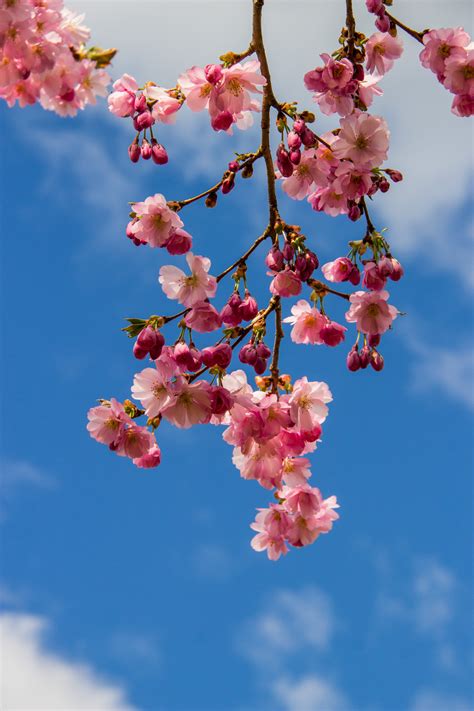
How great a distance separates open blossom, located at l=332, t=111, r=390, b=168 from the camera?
4.59 metres

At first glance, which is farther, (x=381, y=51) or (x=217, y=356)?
(x=381, y=51)

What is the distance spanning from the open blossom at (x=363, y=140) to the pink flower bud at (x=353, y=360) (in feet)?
3.23

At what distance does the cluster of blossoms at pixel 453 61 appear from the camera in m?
4.80

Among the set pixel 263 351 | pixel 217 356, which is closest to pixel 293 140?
pixel 263 351

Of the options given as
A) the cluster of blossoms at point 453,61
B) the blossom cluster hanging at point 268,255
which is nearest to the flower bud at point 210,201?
the blossom cluster hanging at point 268,255

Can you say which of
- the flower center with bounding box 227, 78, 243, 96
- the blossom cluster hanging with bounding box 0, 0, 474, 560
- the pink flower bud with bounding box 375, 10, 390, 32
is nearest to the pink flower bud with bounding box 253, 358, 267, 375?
the blossom cluster hanging with bounding box 0, 0, 474, 560

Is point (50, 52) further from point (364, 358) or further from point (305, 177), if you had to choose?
point (364, 358)

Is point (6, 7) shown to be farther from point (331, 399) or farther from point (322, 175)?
point (331, 399)

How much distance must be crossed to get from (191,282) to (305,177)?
1.01 m

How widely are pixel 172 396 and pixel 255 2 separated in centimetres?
222

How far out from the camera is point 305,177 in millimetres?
4891

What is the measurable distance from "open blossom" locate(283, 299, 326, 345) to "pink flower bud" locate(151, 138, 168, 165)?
1056 mm

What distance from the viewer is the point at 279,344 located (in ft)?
15.0

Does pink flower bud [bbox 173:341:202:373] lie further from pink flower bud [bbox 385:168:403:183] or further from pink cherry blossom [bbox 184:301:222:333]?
pink flower bud [bbox 385:168:403:183]
